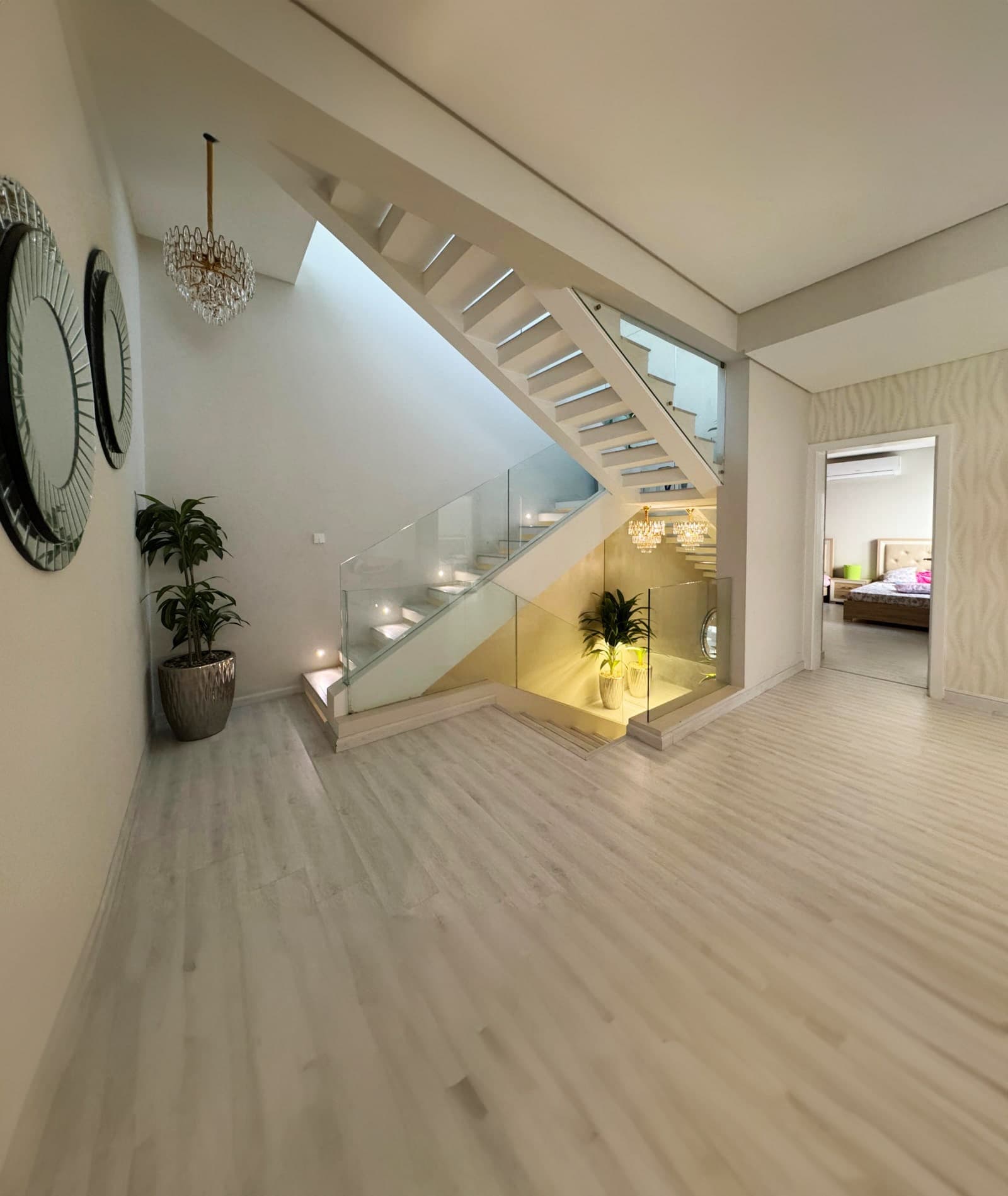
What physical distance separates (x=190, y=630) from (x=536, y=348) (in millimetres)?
3067

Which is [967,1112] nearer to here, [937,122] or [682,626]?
[682,626]

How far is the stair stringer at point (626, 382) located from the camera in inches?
112

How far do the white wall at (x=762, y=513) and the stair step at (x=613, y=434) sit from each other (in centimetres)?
74

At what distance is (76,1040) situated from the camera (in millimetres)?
1327

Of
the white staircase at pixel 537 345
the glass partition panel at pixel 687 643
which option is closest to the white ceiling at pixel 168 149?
the white staircase at pixel 537 345

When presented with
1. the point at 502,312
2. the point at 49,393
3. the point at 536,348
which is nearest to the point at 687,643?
the point at 536,348

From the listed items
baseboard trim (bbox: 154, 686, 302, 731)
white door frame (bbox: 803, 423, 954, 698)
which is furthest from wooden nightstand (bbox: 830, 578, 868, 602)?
baseboard trim (bbox: 154, 686, 302, 731)

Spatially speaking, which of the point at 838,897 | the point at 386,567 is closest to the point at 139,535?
the point at 386,567

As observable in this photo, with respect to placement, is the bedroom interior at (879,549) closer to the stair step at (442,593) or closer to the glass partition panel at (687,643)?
the glass partition panel at (687,643)

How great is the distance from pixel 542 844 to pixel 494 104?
307 cm

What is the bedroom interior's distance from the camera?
6.22 meters

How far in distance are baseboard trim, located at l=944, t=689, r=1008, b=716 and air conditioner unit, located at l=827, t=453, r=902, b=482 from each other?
525 cm

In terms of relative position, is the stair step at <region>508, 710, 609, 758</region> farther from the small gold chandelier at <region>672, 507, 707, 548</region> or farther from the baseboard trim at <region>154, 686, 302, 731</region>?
the small gold chandelier at <region>672, 507, 707, 548</region>

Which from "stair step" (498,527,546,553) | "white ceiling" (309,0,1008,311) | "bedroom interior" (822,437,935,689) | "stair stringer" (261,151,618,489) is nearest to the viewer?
"white ceiling" (309,0,1008,311)
